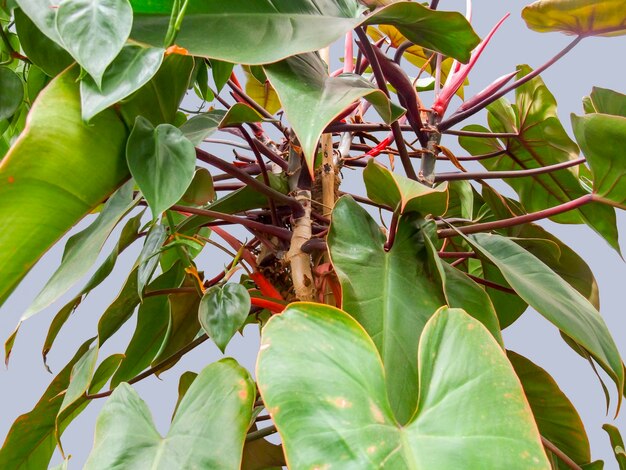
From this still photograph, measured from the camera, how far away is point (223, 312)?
69 centimetres

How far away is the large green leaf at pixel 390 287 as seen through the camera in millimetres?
681

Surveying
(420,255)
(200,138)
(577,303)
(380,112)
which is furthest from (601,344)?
(200,138)

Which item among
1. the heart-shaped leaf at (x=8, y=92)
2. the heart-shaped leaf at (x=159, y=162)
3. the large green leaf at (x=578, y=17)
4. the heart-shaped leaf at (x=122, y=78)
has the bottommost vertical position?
the heart-shaped leaf at (x=159, y=162)

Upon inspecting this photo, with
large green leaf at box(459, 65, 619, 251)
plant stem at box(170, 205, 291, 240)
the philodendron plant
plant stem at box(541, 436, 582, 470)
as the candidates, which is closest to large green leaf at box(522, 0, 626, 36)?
the philodendron plant

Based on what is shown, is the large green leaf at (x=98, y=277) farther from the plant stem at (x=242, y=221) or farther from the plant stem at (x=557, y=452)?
the plant stem at (x=557, y=452)

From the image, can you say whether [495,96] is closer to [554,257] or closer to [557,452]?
[554,257]

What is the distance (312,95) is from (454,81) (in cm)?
40

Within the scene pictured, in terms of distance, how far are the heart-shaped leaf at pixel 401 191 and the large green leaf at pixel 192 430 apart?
23 centimetres

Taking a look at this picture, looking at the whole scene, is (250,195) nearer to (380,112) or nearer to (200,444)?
(380,112)

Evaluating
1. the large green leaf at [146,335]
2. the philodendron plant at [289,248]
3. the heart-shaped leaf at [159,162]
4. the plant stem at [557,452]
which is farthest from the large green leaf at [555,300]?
the large green leaf at [146,335]

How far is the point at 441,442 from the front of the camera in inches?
21.7

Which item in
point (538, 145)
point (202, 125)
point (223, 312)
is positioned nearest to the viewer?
point (223, 312)

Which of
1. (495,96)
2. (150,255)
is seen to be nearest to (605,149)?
(495,96)

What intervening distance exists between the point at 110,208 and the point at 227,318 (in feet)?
0.57
